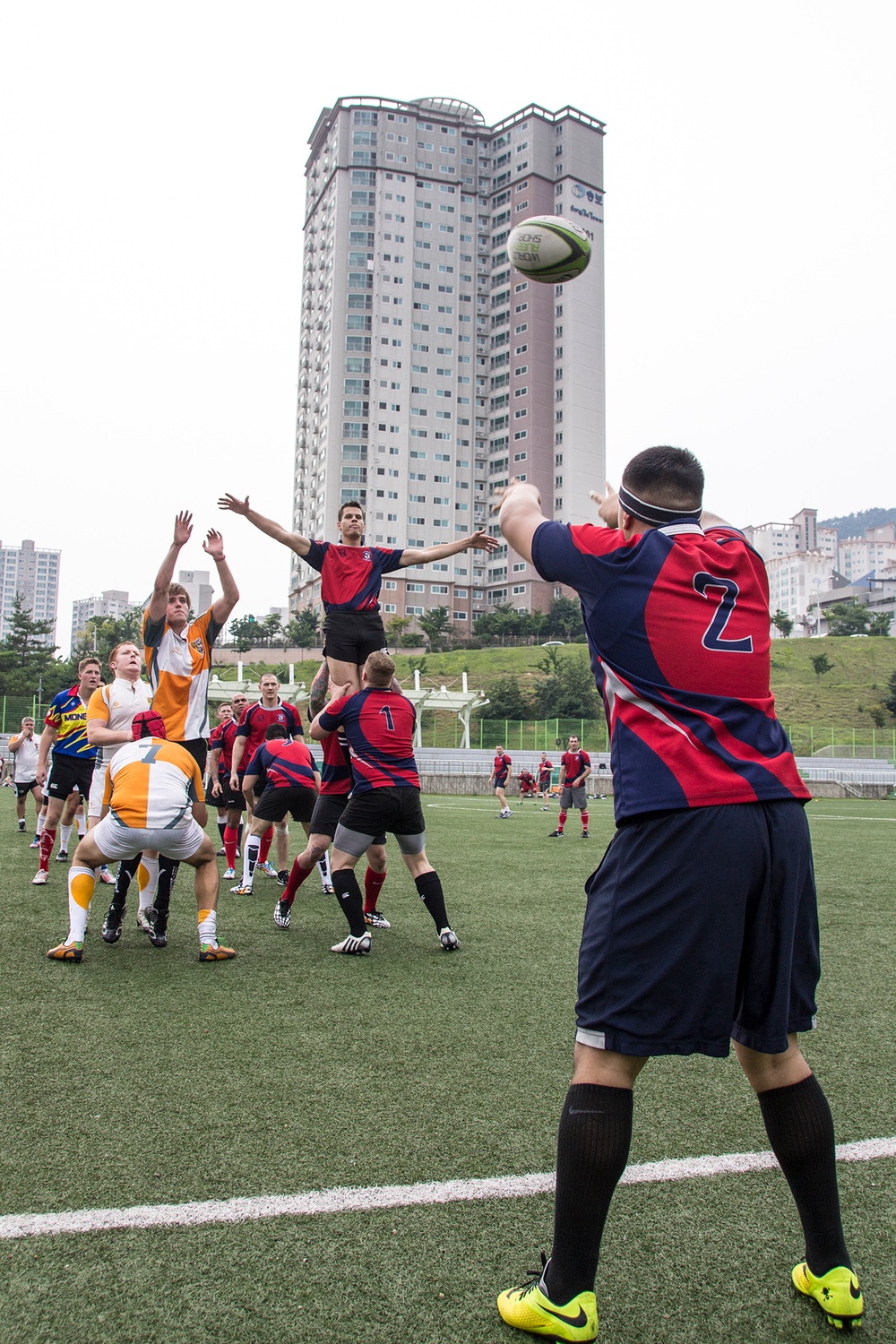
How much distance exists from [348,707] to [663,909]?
4.47m

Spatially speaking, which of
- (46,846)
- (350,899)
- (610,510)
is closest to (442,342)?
(46,846)

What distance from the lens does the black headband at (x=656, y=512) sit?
8.12ft

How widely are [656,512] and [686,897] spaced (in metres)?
1.05

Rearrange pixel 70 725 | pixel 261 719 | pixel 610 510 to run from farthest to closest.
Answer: pixel 70 725
pixel 261 719
pixel 610 510

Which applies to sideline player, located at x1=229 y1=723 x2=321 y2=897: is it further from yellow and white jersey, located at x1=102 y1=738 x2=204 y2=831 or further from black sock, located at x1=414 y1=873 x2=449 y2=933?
yellow and white jersey, located at x1=102 y1=738 x2=204 y2=831

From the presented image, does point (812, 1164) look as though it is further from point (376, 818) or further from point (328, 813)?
point (328, 813)

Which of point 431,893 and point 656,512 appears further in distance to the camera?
point 431,893

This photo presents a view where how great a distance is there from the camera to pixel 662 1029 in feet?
6.90

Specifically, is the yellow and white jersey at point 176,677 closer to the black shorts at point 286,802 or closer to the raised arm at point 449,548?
the black shorts at point 286,802

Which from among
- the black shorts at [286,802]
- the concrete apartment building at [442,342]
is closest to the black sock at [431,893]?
the black shorts at [286,802]

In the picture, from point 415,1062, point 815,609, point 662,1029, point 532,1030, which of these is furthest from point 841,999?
point 815,609

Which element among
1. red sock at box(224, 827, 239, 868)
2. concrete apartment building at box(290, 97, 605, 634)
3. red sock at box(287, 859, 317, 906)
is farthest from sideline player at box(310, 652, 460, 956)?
concrete apartment building at box(290, 97, 605, 634)

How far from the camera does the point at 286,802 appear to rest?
334 inches

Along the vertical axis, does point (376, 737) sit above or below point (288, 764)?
above
